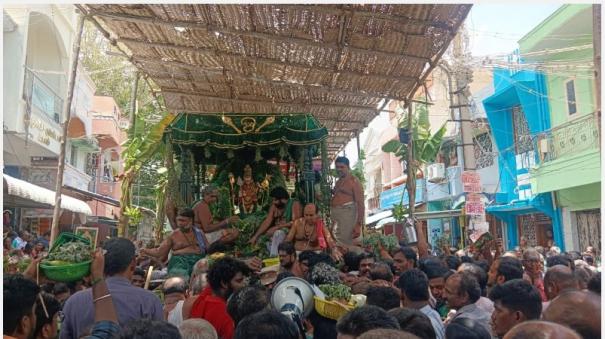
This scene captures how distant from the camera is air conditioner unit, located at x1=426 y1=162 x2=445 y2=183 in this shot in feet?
71.4

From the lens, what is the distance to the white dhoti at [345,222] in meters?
8.10

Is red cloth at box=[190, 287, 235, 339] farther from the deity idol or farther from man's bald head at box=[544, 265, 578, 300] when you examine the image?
the deity idol

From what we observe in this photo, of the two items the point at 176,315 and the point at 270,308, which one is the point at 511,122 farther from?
the point at 270,308

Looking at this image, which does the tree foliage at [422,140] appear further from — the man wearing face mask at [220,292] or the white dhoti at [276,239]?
the man wearing face mask at [220,292]

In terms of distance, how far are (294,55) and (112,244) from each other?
5.58 metres

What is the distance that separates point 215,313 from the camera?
3303 mm

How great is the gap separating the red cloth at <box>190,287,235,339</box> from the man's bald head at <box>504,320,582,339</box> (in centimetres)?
186

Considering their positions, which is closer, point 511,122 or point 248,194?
point 248,194

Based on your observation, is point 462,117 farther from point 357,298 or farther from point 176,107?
point 357,298

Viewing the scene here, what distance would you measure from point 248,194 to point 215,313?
616 cm

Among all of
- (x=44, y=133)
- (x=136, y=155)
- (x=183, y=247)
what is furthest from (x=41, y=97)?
(x=183, y=247)

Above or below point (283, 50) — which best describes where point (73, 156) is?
above

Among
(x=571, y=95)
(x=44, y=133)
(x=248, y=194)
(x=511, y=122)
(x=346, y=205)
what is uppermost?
(x=511, y=122)

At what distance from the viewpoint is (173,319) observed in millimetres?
3650
